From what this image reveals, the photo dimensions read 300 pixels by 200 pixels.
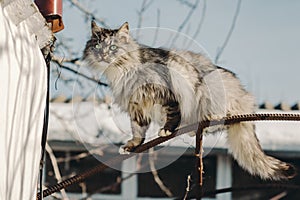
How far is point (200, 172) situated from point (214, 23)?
9.48ft

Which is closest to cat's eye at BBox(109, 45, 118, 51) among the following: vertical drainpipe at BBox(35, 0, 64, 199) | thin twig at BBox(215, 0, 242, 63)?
vertical drainpipe at BBox(35, 0, 64, 199)

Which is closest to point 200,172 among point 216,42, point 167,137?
point 167,137

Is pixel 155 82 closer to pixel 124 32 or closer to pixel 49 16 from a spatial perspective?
pixel 124 32

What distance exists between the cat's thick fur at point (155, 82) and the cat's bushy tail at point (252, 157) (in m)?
0.15

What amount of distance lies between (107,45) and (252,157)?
2.27 feet

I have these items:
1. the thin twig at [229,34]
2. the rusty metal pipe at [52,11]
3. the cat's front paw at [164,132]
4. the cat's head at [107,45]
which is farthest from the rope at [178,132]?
the thin twig at [229,34]

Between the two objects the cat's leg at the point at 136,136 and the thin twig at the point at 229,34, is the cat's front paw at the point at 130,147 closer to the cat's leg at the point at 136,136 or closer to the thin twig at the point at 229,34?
the cat's leg at the point at 136,136

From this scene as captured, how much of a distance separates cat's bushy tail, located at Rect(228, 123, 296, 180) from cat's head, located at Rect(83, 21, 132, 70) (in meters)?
0.48

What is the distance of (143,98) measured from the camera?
7.29 feet

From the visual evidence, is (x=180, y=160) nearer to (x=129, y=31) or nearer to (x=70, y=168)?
(x=70, y=168)

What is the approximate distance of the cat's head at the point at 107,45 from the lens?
2262 millimetres

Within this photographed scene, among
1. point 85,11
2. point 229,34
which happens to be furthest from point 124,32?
point 229,34

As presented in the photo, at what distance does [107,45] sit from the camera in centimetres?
228

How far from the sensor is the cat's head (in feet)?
7.42
